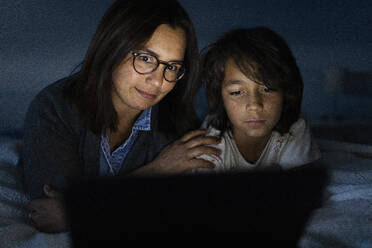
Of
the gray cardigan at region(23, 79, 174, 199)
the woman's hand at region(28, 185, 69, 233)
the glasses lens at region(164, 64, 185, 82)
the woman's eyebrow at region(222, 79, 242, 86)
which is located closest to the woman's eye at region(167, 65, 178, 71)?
the glasses lens at region(164, 64, 185, 82)

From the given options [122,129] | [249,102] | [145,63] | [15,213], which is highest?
[145,63]

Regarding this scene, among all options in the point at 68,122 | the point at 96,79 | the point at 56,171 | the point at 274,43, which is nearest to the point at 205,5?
the point at 274,43

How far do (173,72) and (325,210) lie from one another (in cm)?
47

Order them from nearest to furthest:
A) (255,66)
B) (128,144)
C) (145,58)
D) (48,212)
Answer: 1. (48,212)
2. (145,58)
3. (255,66)
4. (128,144)

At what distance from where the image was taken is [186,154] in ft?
→ 2.99

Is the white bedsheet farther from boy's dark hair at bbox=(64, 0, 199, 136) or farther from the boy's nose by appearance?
the boy's nose

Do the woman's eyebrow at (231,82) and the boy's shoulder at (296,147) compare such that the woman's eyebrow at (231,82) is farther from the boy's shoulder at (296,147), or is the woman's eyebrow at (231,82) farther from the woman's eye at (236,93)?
the boy's shoulder at (296,147)

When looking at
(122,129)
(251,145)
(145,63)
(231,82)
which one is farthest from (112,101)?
(251,145)

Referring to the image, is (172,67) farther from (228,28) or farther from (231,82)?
(228,28)

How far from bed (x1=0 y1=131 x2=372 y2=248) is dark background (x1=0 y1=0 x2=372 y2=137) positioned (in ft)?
0.61

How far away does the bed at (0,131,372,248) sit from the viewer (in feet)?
1.99

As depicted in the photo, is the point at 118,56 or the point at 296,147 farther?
the point at 296,147

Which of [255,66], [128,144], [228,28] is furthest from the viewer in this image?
[228,28]

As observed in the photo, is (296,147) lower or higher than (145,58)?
lower
